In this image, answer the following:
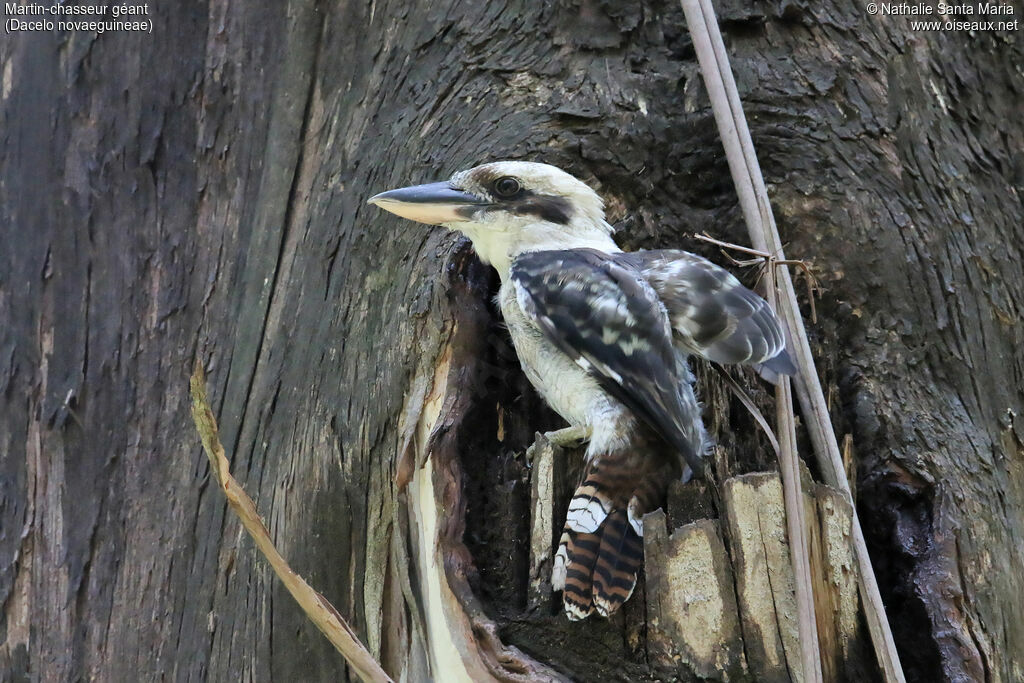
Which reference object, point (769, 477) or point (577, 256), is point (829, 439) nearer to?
point (769, 477)

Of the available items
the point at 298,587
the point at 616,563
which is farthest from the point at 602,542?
the point at 298,587

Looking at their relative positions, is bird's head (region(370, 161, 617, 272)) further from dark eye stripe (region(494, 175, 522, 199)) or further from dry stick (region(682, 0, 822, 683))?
dry stick (region(682, 0, 822, 683))

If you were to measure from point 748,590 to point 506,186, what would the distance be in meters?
1.28

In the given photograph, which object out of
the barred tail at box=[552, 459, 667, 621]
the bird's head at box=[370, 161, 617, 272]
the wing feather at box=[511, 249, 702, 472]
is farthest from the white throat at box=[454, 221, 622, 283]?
the barred tail at box=[552, 459, 667, 621]

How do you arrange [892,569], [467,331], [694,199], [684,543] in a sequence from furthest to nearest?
[694,199], [467,331], [892,569], [684,543]

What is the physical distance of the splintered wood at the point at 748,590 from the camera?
1998 millimetres

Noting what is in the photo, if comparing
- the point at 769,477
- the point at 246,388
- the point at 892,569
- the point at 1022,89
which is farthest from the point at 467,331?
the point at 1022,89

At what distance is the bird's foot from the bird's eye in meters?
0.70

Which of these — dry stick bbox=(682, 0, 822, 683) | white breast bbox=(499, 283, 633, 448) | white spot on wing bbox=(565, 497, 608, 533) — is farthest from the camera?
white breast bbox=(499, 283, 633, 448)

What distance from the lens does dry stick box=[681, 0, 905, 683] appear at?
2.06m

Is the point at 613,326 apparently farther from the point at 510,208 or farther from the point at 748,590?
the point at 748,590

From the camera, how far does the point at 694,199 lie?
2740 mm

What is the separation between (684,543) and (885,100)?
4.69 ft

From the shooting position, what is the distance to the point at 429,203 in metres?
2.50
